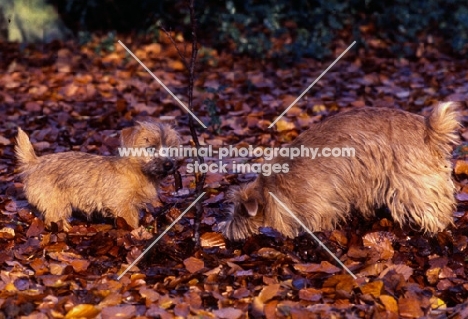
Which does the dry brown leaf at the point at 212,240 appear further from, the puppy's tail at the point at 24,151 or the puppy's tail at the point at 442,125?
the puppy's tail at the point at 24,151

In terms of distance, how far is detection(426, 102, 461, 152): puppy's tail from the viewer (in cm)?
516

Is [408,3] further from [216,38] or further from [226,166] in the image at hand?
[226,166]

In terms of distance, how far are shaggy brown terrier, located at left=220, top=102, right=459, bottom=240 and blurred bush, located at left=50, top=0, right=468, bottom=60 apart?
7.14 m

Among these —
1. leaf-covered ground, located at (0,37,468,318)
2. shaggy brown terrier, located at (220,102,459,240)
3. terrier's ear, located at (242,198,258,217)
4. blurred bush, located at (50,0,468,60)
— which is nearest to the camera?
leaf-covered ground, located at (0,37,468,318)

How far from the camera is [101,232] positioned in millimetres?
5645

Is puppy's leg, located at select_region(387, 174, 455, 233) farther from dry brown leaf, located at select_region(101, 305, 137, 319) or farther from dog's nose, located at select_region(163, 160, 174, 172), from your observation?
dry brown leaf, located at select_region(101, 305, 137, 319)

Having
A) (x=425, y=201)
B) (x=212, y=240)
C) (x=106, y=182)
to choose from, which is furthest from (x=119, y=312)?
(x=425, y=201)

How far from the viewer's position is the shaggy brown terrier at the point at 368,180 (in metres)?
5.23

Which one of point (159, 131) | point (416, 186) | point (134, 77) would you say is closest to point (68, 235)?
point (159, 131)

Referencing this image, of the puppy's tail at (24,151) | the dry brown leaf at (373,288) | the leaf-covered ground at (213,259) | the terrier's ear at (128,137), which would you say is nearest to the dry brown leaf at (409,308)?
the leaf-covered ground at (213,259)

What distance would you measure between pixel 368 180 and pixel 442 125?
25.3 inches

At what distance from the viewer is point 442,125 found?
520 cm

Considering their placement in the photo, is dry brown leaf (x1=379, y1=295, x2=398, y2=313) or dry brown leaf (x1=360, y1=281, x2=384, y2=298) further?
dry brown leaf (x1=360, y1=281, x2=384, y2=298)

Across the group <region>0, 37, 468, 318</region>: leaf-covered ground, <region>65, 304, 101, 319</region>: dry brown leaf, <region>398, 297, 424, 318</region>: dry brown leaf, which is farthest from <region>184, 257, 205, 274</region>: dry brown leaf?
<region>398, 297, 424, 318</region>: dry brown leaf
